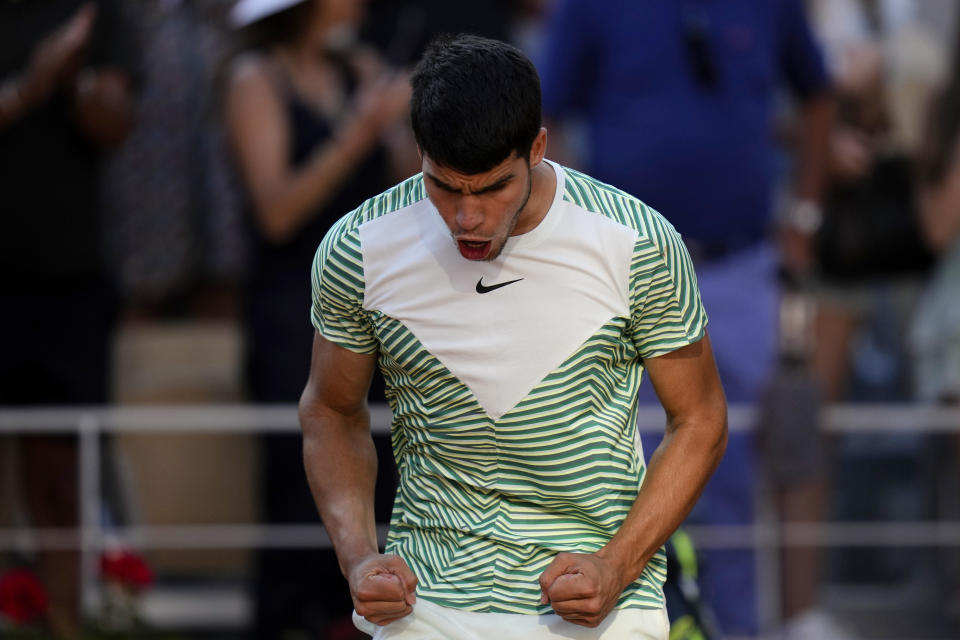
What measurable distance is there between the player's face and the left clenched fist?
550 millimetres

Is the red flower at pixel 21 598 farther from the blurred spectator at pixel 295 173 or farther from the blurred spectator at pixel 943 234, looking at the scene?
the blurred spectator at pixel 943 234

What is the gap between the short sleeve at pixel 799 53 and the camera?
5.39 metres

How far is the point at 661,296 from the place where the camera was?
293 cm

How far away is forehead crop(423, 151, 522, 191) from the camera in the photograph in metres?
2.76

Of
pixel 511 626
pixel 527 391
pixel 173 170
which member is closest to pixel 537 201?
pixel 527 391

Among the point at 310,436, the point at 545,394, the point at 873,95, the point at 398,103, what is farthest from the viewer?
the point at 873,95

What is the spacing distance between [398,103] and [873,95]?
185cm

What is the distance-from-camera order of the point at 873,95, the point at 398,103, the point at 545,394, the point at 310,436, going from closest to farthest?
the point at 545,394 → the point at 310,436 → the point at 398,103 → the point at 873,95

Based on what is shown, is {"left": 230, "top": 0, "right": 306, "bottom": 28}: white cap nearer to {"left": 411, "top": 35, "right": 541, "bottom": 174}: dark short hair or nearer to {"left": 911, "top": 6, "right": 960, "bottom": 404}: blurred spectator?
{"left": 911, "top": 6, "right": 960, "bottom": 404}: blurred spectator

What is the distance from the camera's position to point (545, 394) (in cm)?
291

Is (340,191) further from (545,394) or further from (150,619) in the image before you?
(545,394)

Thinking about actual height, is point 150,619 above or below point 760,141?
below

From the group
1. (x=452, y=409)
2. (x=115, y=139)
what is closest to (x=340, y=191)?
(x=115, y=139)

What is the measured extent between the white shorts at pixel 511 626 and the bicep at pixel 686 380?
1.22ft
